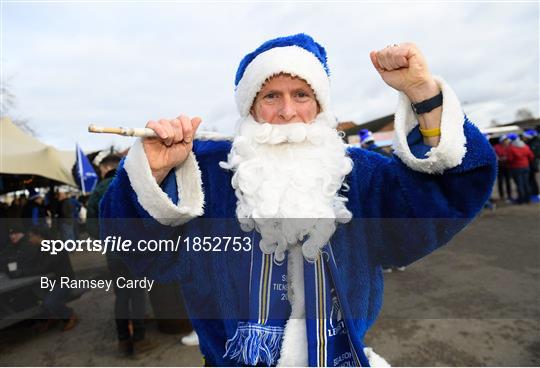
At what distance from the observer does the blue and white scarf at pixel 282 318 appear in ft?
4.06

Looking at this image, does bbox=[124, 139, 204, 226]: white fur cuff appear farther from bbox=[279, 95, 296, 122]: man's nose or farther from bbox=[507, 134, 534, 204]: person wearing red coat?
bbox=[507, 134, 534, 204]: person wearing red coat

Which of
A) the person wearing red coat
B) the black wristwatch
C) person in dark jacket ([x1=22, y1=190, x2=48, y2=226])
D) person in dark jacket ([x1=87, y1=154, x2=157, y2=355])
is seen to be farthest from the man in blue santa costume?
the person wearing red coat

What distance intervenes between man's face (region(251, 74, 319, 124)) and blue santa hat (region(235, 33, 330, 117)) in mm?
27

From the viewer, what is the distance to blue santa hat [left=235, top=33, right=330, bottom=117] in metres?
1.49

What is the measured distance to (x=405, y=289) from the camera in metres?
4.28

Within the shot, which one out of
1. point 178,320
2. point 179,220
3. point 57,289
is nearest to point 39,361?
point 57,289

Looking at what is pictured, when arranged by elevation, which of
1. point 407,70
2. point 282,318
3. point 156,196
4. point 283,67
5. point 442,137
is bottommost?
point 282,318

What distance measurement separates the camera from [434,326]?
3.30 meters

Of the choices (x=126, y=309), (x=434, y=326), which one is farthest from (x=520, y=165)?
(x=126, y=309)

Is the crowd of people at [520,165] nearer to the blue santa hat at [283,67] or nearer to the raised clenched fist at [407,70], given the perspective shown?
Answer: the blue santa hat at [283,67]

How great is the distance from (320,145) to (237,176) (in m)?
0.35

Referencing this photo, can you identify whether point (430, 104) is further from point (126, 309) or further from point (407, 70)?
point (126, 309)

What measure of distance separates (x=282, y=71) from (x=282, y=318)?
0.92 meters

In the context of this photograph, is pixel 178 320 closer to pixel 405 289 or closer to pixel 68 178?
pixel 405 289
